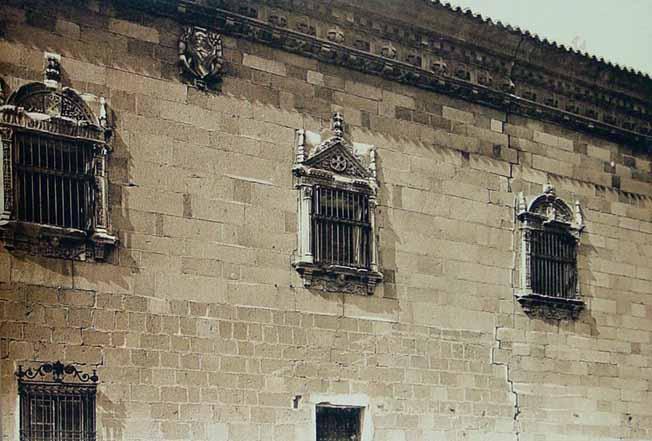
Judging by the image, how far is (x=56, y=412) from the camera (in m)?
10.8

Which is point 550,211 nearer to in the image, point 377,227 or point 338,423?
point 377,227

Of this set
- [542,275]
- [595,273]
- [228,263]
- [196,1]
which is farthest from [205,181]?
[595,273]

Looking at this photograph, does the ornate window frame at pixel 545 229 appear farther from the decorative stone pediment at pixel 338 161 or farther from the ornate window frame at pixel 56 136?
the ornate window frame at pixel 56 136

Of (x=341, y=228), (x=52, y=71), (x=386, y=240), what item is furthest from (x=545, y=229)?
(x=52, y=71)

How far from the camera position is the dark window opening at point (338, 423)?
12.8m

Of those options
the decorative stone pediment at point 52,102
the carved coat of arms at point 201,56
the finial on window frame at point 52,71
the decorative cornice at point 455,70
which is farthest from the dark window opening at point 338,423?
the finial on window frame at point 52,71

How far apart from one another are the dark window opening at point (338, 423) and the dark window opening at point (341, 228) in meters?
1.61

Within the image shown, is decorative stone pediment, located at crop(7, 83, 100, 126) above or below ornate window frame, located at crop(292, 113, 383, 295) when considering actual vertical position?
above

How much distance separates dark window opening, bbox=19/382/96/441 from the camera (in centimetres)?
1057

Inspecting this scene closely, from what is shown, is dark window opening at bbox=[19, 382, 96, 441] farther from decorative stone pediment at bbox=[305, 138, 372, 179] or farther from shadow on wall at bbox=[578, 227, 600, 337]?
shadow on wall at bbox=[578, 227, 600, 337]

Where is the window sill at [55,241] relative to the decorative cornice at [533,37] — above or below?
below

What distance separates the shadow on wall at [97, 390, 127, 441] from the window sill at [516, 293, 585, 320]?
5.87 metres

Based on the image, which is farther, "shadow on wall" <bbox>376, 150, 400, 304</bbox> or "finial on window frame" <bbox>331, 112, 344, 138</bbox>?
"shadow on wall" <bbox>376, 150, 400, 304</bbox>

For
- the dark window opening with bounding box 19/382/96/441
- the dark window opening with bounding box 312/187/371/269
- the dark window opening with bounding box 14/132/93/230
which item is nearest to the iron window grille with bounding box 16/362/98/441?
the dark window opening with bounding box 19/382/96/441
